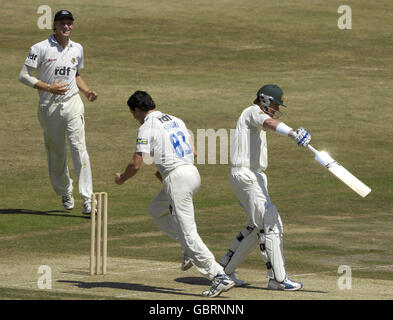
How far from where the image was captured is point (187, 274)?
34.9ft

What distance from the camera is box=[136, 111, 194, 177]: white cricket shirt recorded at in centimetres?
939

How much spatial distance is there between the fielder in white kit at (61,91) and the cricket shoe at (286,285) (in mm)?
4850

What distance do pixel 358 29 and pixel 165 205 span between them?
24.1 m

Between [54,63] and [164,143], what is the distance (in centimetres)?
482

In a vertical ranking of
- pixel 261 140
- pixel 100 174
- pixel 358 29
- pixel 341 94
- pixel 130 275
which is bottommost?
pixel 130 275

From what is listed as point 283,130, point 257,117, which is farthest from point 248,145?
point 283,130

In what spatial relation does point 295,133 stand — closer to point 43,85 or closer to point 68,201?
point 43,85

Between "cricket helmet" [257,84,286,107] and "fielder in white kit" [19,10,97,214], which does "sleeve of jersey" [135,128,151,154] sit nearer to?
"cricket helmet" [257,84,286,107]

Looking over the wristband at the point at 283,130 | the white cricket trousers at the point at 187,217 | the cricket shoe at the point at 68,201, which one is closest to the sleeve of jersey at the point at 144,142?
the white cricket trousers at the point at 187,217

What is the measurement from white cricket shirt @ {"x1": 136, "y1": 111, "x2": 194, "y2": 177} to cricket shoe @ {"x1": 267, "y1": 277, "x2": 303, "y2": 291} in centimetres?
144

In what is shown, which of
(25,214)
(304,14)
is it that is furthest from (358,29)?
(25,214)

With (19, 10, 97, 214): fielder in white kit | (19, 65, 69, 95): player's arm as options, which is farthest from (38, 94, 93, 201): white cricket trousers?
(19, 65, 69, 95): player's arm

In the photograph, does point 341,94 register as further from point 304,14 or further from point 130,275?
point 130,275

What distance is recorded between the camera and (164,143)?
30.9 feet
